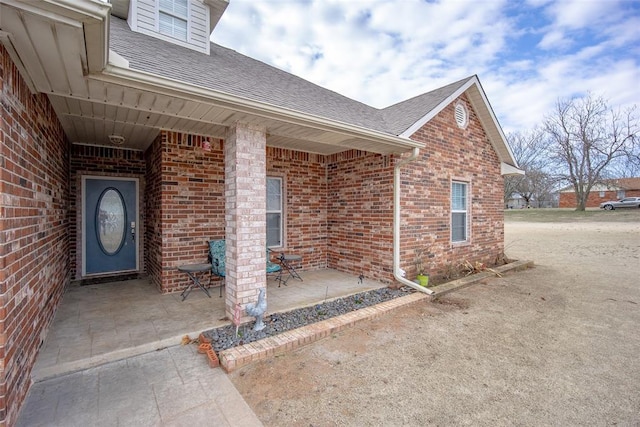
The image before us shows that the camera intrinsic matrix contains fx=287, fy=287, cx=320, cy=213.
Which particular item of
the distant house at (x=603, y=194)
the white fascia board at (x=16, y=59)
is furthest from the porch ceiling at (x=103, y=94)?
the distant house at (x=603, y=194)

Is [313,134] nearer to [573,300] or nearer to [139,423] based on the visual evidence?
[139,423]

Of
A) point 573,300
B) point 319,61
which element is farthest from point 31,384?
point 319,61

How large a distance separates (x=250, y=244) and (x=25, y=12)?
9.27 feet

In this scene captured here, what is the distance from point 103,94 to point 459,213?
7.64 metres

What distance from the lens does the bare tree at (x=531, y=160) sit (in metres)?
Answer: 34.2

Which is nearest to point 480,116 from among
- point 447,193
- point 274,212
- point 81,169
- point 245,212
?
point 447,193

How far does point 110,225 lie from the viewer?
6285 mm

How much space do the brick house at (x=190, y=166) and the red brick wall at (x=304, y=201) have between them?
3 centimetres

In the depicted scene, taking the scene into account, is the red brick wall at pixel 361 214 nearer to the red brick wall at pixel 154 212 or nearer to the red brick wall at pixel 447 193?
the red brick wall at pixel 447 193

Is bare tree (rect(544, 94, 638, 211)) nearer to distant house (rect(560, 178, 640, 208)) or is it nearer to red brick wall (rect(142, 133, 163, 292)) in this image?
distant house (rect(560, 178, 640, 208))

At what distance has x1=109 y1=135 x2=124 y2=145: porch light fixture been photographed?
5207 millimetres

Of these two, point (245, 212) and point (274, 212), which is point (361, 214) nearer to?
point (274, 212)

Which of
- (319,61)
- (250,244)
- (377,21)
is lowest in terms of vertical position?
(250,244)

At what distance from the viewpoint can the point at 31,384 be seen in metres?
2.60
